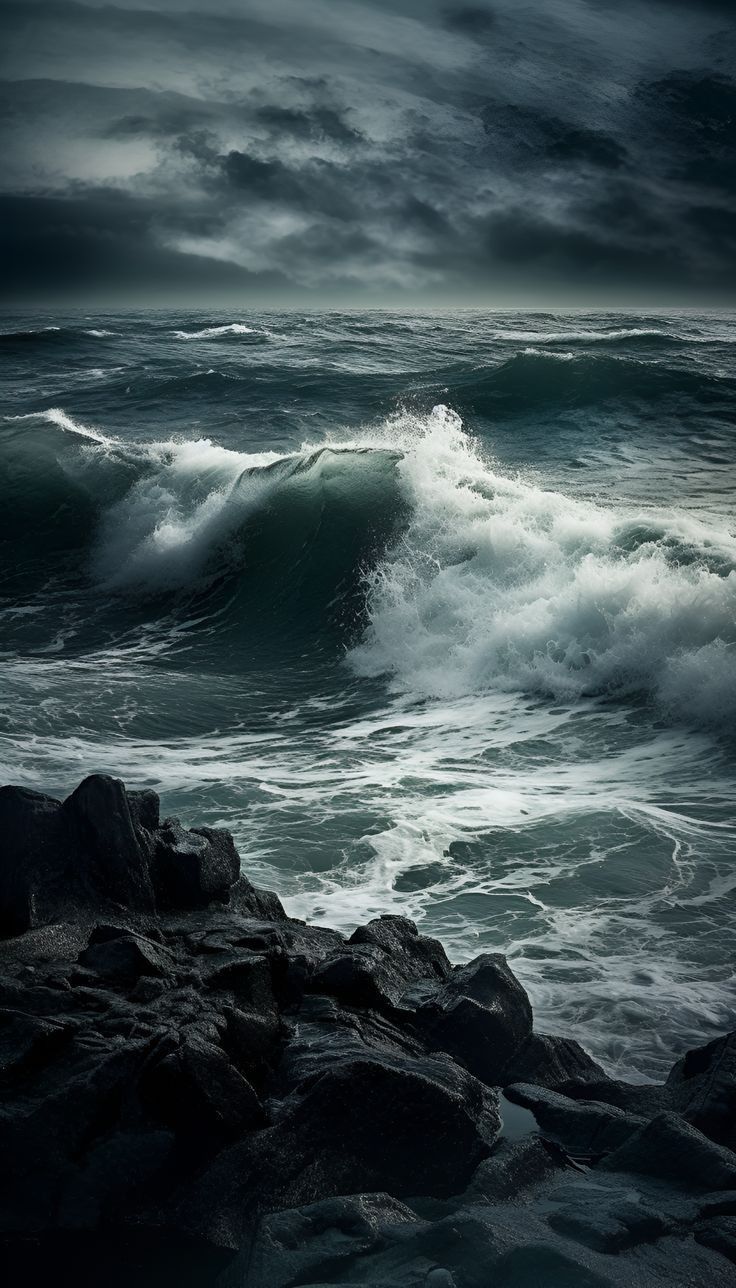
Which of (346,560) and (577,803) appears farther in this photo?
(346,560)

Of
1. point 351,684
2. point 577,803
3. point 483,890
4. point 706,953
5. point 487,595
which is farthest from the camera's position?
point 487,595

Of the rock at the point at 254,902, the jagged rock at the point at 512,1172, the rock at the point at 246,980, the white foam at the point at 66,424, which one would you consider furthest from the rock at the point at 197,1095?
the white foam at the point at 66,424

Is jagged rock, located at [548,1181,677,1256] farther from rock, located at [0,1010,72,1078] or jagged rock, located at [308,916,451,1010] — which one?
rock, located at [0,1010,72,1078]

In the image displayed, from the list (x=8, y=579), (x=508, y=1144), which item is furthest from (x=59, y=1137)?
(x=8, y=579)

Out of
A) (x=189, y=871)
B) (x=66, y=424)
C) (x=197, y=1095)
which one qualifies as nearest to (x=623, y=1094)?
(x=197, y=1095)

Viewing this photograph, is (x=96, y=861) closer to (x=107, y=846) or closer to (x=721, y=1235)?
(x=107, y=846)

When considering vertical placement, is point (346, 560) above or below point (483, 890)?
above

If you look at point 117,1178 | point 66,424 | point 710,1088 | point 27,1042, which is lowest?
point 710,1088

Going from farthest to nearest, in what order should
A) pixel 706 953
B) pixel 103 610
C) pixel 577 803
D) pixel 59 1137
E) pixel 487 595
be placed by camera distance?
1. pixel 103 610
2. pixel 487 595
3. pixel 577 803
4. pixel 706 953
5. pixel 59 1137

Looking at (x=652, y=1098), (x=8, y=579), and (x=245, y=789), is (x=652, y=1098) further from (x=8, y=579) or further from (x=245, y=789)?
(x=8, y=579)

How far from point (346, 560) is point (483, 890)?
1075cm

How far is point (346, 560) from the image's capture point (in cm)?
1822

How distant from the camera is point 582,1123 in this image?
16.0ft

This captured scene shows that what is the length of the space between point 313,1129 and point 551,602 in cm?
1099
